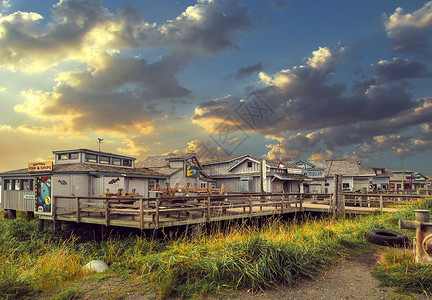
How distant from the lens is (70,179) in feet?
66.3

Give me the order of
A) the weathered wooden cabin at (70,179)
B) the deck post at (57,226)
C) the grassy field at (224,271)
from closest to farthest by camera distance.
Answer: the grassy field at (224,271)
the deck post at (57,226)
the weathered wooden cabin at (70,179)

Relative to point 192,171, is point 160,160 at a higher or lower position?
higher

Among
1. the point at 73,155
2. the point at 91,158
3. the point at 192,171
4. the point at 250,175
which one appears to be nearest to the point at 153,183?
the point at 192,171

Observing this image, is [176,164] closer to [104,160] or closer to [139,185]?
[139,185]

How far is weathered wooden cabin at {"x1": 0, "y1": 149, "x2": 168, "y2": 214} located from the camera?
19.0m

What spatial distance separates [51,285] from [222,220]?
9371 mm

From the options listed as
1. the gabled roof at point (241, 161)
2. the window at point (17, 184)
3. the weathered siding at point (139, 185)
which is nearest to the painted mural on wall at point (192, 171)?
the gabled roof at point (241, 161)

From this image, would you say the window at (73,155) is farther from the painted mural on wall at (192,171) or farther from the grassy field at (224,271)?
the grassy field at (224,271)

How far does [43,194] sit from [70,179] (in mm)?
1966

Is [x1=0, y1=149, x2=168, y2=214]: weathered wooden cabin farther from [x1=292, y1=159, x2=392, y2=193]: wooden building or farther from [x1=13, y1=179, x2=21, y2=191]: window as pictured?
[x1=292, y1=159, x2=392, y2=193]: wooden building

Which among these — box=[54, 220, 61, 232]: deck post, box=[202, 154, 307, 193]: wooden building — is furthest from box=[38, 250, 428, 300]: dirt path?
box=[202, 154, 307, 193]: wooden building

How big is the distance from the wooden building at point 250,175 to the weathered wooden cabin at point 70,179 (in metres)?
11.4

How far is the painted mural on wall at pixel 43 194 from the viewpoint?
1838cm

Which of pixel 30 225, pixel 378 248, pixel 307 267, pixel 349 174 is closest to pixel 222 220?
pixel 378 248
